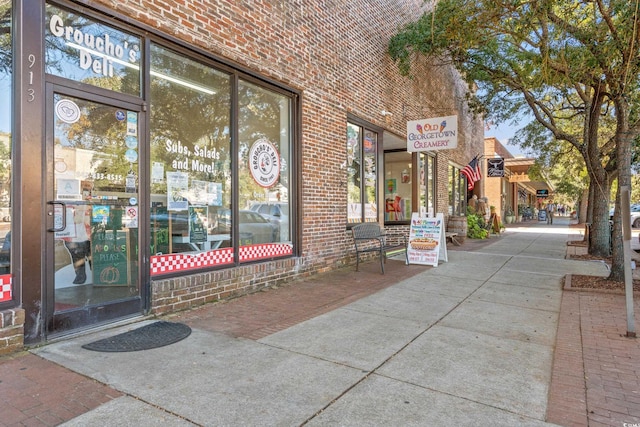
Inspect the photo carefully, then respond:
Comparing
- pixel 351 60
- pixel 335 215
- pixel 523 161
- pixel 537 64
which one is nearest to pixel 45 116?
pixel 335 215

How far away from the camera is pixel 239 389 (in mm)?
2908

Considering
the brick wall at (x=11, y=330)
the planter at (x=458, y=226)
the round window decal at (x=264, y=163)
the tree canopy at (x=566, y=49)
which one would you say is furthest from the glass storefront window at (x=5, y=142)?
the planter at (x=458, y=226)

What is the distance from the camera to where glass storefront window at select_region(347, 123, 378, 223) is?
9094mm

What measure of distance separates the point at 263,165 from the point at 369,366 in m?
4.13

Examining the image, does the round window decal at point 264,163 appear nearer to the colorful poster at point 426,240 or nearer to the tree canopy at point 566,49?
the tree canopy at point 566,49

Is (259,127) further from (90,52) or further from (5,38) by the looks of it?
(5,38)

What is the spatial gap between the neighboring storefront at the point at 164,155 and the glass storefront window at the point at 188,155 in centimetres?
2

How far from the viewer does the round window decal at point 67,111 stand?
3.94 metres

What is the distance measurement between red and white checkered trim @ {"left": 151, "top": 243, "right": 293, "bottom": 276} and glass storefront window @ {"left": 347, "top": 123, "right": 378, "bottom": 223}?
2672 mm

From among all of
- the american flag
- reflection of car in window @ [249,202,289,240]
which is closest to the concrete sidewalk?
reflection of car in window @ [249,202,289,240]

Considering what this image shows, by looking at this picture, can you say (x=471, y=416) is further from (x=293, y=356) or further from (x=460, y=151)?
(x=460, y=151)

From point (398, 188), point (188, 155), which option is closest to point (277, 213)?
point (188, 155)

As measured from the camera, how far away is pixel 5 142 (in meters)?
3.53

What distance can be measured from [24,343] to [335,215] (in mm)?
5675
